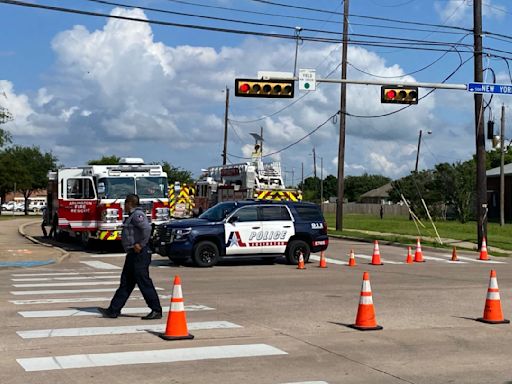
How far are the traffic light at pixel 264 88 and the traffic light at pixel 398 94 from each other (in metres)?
3.13

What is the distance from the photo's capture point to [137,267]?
37.7 ft

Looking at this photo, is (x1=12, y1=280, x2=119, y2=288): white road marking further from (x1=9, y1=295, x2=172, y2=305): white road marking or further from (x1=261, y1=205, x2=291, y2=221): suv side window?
(x1=261, y1=205, x2=291, y2=221): suv side window

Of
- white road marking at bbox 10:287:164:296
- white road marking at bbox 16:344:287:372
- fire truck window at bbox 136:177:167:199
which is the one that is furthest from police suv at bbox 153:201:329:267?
white road marking at bbox 16:344:287:372

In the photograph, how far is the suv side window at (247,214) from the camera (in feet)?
70.7

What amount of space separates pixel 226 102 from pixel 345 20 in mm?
Result: 31402

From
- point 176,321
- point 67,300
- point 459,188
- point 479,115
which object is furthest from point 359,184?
point 176,321

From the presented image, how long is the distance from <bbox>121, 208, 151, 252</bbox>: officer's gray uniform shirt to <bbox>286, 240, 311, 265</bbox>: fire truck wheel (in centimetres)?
1083

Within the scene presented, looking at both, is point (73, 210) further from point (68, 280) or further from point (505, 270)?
point (505, 270)

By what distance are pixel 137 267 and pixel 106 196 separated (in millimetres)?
14288

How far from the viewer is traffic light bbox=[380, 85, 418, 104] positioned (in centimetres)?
2519

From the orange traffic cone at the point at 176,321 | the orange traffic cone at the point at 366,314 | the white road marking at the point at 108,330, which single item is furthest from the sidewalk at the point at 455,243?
the orange traffic cone at the point at 176,321

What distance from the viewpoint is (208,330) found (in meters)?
10.6

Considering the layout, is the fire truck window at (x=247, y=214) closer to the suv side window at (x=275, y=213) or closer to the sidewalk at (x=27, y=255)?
the suv side window at (x=275, y=213)

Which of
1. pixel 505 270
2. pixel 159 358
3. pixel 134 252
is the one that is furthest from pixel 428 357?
pixel 505 270
